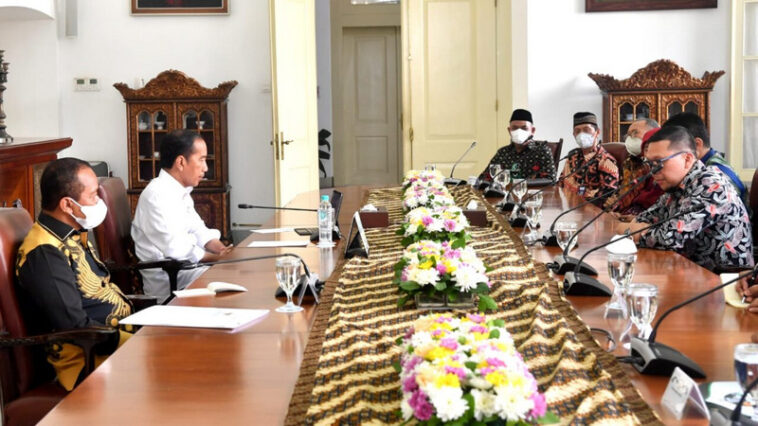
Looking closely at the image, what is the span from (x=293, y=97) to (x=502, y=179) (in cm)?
260

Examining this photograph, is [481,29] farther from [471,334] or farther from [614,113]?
[471,334]

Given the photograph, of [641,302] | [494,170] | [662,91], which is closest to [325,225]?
[641,302]

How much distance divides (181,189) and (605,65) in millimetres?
4720

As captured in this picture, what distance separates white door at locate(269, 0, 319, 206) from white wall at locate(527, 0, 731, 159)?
6.23ft

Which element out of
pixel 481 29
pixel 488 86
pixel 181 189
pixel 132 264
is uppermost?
pixel 481 29

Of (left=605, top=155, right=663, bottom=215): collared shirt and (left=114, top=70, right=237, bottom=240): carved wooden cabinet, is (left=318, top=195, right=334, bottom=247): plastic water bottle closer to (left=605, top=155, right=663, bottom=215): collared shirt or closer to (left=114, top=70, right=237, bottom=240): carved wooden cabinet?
(left=605, top=155, right=663, bottom=215): collared shirt

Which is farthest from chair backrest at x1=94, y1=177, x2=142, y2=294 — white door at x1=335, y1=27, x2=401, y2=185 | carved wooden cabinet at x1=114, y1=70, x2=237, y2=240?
white door at x1=335, y1=27, x2=401, y2=185

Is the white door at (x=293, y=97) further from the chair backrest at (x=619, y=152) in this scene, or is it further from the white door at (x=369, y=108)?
the white door at (x=369, y=108)

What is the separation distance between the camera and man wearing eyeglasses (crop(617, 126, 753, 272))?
138 inches

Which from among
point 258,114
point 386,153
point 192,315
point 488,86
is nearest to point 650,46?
point 488,86

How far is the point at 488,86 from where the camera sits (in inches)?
329

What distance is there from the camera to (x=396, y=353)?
74.6 inches

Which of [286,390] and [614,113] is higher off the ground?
[614,113]

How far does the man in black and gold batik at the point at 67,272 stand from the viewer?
2.62m
